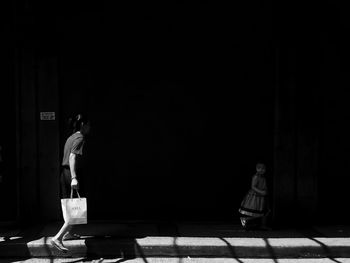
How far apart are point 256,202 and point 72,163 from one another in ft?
9.03

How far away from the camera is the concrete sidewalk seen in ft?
21.1

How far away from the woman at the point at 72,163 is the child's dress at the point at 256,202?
2.49 meters

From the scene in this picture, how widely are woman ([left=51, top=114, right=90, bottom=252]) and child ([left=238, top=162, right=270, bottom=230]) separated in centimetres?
250

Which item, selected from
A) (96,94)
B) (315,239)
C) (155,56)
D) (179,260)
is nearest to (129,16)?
(155,56)

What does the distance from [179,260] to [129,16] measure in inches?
149

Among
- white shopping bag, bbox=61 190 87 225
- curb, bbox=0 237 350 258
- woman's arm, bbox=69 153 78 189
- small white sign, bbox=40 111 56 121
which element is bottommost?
curb, bbox=0 237 350 258

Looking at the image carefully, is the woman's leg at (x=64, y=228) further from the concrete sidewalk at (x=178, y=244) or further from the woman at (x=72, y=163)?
the concrete sidewalk at (x=178, y=244)

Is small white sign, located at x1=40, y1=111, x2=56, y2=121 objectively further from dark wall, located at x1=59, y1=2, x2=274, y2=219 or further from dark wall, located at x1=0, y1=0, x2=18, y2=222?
dark wall, located at x1=0, y1=0, x2=18, y2=222

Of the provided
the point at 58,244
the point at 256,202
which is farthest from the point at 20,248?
the point at 256,202

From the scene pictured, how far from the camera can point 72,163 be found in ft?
20.8

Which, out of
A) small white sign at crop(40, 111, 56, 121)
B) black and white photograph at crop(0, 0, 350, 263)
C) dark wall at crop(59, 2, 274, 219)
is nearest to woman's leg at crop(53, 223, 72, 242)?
Result: black and white photograph at crop(0, 0, 350, 263)

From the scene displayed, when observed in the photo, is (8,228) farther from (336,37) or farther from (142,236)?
(336,37)

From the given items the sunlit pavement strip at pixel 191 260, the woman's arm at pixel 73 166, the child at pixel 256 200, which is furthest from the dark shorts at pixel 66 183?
the child at pixel 256 200

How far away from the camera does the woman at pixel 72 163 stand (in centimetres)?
627
